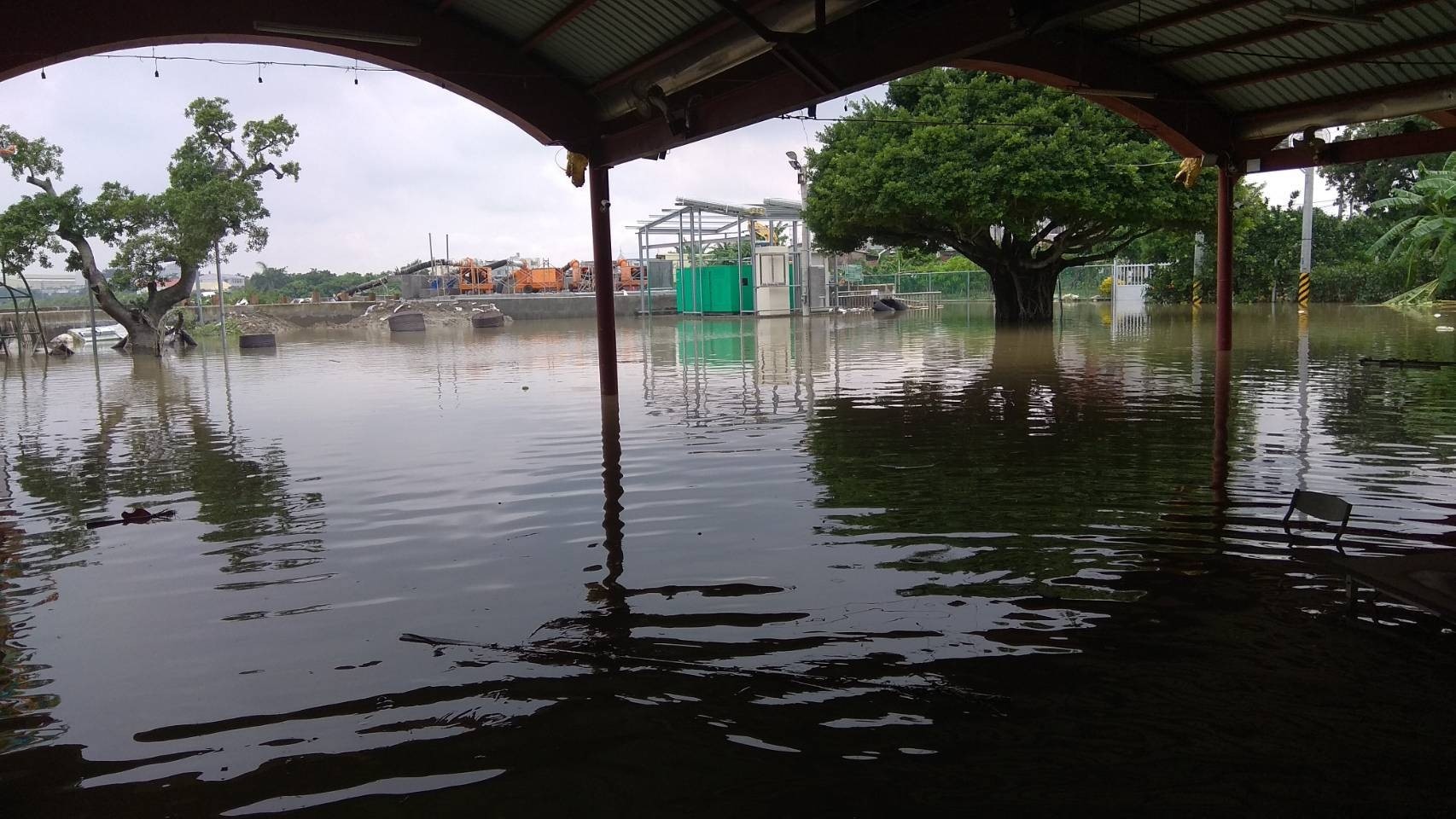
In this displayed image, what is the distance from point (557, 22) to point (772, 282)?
3076 centimetres

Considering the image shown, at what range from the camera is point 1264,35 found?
12.6 metres

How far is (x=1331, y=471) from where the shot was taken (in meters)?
7.71

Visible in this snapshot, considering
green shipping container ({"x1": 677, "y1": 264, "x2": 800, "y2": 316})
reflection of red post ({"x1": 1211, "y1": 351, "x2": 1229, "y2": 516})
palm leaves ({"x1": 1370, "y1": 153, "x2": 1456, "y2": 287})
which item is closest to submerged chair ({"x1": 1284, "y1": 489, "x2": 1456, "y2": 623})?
reflection of red post ({"x1": 1211, "y1": 351, "x2": 1229, "y2": 516})

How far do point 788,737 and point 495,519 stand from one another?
3873mm

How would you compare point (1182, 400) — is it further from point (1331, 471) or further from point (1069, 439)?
point (1331, 471)

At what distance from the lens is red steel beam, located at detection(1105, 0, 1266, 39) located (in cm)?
1172

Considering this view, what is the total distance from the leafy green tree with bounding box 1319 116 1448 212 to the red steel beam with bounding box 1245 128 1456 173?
102 ft

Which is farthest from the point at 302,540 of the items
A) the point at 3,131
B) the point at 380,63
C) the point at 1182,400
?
the point at 3,131

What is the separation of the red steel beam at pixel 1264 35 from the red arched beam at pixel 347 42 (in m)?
8.09

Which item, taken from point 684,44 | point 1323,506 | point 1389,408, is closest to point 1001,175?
point 1389,408

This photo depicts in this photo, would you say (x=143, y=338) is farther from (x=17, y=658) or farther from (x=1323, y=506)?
(x=1323, y=506)

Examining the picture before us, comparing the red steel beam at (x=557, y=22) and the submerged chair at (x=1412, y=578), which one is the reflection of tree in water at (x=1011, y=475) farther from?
the red steel beam at (x=557, y=22)

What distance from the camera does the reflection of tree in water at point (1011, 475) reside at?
18.8ft

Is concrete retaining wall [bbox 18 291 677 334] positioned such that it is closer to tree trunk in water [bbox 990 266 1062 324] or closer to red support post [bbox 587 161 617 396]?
tree trunk in water [bbox 990 266 1062 324]
